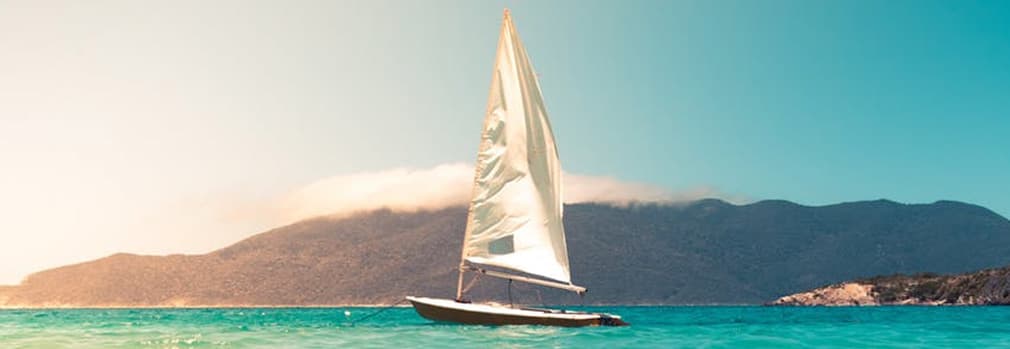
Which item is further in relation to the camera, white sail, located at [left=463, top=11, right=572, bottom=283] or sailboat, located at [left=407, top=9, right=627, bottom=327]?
white sail, located at [left=463, top=11, right=572, bottom=283]

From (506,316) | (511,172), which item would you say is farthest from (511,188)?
(506,316)

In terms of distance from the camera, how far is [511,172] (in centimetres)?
5225

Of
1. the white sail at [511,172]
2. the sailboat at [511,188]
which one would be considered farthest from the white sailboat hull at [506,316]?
the white sail at [511,172]

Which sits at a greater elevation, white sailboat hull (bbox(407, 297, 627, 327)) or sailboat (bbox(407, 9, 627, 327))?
sailboat (bbox(407, 9, 627, 327))

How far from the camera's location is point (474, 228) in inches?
2037

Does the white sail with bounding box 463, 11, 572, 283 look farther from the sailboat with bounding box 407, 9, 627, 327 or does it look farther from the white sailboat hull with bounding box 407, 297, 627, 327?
the white sailboat hull with bounding box 407, 297, 627, 327

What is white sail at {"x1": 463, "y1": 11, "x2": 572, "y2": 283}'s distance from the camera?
5181 cm

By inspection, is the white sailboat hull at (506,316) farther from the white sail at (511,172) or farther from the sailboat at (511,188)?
the white sail at (511,172)

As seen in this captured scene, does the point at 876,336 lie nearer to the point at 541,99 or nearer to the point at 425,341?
the point at 541,99

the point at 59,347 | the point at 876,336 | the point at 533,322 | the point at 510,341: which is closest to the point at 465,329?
the point at 533,322

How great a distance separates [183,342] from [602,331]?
815 inches

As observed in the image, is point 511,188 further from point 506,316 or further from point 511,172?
point 506,316

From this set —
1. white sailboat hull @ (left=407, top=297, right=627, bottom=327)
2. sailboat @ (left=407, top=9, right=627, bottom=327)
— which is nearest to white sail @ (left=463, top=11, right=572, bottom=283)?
sailboat @ (left=407, top=9, right=627, bottom=327)

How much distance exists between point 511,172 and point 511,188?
867 millimetres
